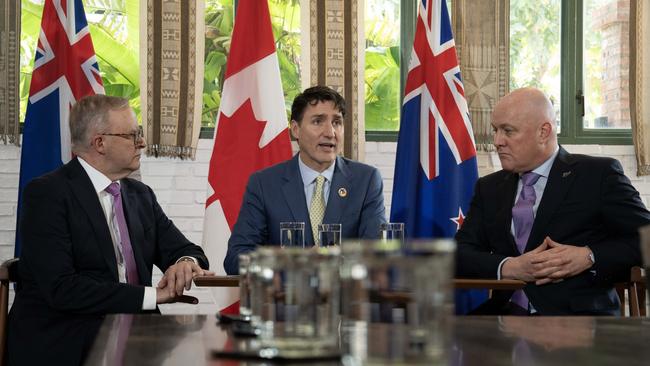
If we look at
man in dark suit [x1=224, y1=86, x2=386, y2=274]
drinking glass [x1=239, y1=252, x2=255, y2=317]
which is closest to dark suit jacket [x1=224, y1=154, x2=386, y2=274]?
man in dark suit [x1=224, y1=86, x2=386, y2=274]

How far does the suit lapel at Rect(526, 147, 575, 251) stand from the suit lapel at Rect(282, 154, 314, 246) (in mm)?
816

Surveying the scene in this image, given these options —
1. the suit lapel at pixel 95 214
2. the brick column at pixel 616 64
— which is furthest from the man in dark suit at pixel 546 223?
the brick column at pixel 616 64

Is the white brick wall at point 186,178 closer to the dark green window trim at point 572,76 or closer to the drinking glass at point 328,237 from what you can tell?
the dark green window trim at point 572,76

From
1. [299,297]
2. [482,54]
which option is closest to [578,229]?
[482,54]

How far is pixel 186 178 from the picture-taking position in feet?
15.1

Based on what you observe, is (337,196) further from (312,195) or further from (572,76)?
(572,76)

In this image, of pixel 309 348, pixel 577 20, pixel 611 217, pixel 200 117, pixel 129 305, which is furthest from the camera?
pixel 577 20

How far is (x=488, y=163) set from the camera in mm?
4766

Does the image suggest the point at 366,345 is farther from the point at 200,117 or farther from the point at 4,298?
the point at 200,117

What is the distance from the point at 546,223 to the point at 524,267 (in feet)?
1.16

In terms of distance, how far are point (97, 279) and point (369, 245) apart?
2.24 m

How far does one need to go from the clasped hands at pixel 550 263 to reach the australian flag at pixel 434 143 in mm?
1236

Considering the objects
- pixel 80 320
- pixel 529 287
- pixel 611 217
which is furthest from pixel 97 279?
pixel 611 217

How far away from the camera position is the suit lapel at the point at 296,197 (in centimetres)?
349
